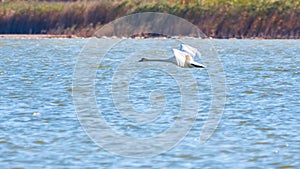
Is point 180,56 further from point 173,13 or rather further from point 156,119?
point 173,13

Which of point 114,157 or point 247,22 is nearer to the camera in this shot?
point 114,157

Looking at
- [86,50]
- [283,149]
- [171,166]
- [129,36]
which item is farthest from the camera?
[129,36]

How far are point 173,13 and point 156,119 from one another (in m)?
30.7

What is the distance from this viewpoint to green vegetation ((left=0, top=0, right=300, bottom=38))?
4422cm

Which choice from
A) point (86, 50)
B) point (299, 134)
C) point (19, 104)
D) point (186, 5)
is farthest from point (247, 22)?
point (299, 134)

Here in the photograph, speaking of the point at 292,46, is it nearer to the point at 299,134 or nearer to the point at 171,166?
the point at 299,134

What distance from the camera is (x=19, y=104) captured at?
1856cm

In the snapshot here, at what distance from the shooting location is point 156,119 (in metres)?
16.8

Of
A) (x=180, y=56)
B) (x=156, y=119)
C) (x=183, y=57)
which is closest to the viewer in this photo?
(x=156, y=119)

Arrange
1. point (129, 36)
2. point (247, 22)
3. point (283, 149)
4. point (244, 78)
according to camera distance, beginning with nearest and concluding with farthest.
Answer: point (283, 149) → point (244, 78) → point (247, 22) → point (129, 36)

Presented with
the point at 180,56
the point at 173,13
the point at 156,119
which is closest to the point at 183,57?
the point at 180,56

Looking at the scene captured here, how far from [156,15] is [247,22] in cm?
462

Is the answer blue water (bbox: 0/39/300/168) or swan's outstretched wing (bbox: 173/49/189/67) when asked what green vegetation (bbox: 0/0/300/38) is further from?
swan's outstretched wing (bbox: 173/49/189/67)

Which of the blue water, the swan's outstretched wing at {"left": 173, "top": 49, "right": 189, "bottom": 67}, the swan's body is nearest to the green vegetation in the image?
the blue water
